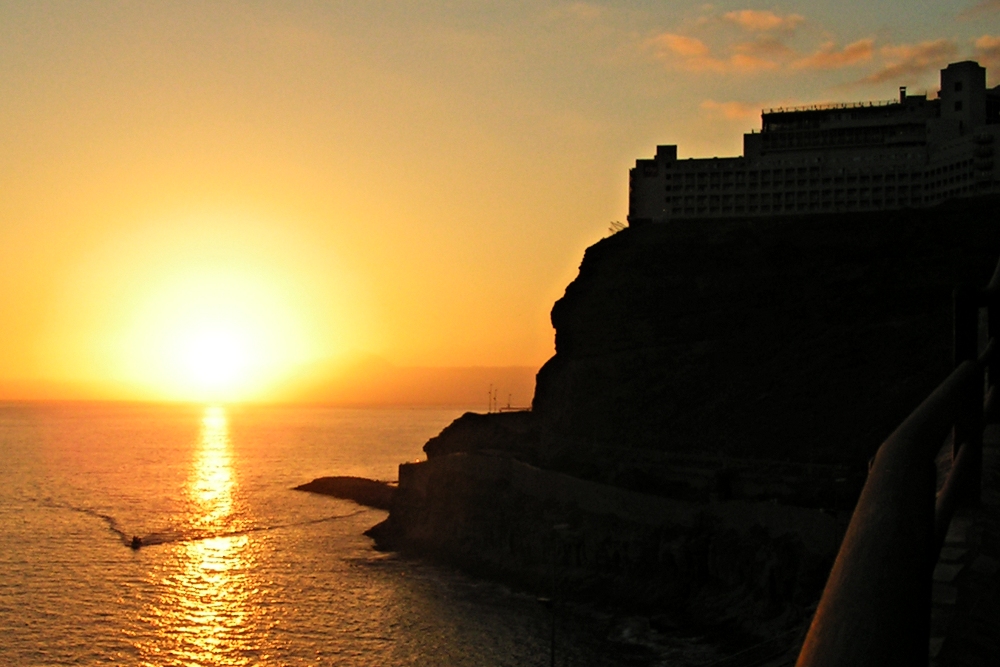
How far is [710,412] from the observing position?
6312 cm

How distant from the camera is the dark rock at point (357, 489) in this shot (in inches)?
3811

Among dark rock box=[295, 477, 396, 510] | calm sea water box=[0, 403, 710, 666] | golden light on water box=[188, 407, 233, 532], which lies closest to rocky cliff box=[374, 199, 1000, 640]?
calm sea water box=[0, 403, 710, 666]

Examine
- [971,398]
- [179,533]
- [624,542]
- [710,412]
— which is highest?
[971,398]

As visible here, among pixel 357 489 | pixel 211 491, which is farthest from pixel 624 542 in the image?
pixel 211 491

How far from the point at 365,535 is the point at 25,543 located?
26.0 meters

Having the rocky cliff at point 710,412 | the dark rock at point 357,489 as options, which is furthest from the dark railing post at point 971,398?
the dark rock at point 357,489

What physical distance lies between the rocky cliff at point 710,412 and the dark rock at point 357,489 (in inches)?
603

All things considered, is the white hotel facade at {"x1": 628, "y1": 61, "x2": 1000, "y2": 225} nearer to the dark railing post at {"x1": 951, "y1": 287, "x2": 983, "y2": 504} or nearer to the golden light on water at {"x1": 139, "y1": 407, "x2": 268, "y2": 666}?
the golden light on water at {"x1": 139, "y1": 407, "x2": 268, "y2": 666}

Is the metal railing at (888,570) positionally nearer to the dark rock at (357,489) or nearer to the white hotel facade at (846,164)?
the white hotel facade at (846,164)

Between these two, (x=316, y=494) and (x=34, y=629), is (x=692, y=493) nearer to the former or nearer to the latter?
(x=34, y=629)

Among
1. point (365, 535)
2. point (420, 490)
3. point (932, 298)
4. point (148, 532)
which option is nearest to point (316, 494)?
point (148, 532)

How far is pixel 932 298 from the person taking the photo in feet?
227

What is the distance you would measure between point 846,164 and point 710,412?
40.3m

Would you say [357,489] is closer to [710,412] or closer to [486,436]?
[486,436]
